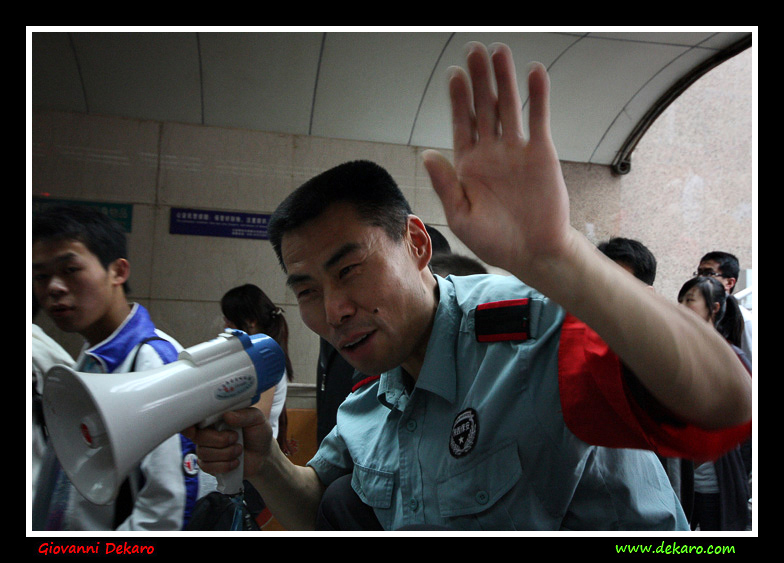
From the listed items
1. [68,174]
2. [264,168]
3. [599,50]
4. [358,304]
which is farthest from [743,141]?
[68,174]

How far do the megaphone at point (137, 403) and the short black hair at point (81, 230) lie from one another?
367 mm

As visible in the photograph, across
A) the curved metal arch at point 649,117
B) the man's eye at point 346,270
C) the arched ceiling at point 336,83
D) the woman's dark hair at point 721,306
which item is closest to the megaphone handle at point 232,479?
the man's eye at point 346,270

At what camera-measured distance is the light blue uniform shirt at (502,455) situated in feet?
2.81

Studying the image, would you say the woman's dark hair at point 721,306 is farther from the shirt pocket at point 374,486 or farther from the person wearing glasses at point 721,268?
the shirt pocket at point 374,486

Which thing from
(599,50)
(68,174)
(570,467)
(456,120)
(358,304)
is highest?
(599,50)

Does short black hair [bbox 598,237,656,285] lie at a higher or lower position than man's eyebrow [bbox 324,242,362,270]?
higher

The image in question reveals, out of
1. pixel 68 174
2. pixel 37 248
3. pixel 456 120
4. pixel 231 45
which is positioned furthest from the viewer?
pixel 231 45

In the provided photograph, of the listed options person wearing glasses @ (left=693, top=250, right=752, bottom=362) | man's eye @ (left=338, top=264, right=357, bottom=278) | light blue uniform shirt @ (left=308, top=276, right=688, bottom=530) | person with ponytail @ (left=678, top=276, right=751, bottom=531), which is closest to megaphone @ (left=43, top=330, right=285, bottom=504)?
man's eye @ (left=338, top=264, right=357, bottom=278)

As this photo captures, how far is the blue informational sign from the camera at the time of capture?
2287mm

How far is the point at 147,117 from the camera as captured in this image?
2.34 m

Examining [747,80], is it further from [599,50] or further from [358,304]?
[358,304]

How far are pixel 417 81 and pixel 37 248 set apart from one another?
1990 millimetres

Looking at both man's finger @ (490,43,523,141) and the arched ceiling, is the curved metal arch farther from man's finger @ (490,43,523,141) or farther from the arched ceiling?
man's finger @ (490,43,523,141)

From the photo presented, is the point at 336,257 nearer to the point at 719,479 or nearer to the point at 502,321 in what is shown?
the point at 502,321
